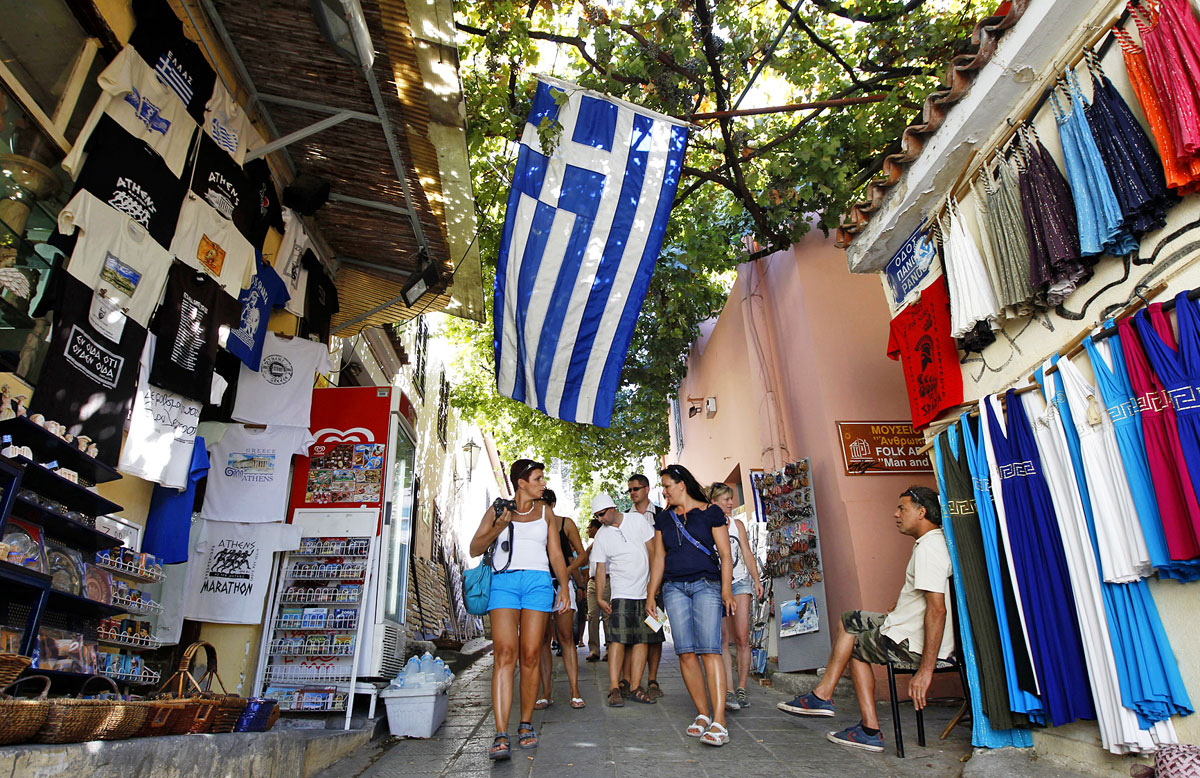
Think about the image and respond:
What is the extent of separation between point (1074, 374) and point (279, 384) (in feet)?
18.4

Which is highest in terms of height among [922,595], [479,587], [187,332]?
[187,332]

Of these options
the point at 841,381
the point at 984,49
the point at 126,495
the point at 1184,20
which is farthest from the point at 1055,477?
the point at 126,495

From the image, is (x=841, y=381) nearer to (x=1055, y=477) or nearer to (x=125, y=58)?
(x=1055, y=477)

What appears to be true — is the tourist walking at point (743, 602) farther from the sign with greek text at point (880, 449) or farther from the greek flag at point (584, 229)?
the greek flag at point (584, 229)

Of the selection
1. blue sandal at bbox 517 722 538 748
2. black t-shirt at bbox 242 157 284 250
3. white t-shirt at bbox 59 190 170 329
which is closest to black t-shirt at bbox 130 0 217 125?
black t-shirt at bbox 242 157 284 250

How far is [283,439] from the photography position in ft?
18.9

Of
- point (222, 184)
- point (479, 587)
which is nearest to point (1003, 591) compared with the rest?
point (479, 587)

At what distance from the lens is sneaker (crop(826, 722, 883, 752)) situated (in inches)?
173

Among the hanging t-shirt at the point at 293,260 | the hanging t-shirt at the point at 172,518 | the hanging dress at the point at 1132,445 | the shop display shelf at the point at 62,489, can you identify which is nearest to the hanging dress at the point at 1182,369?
the hanging dress at the point at 1132,445

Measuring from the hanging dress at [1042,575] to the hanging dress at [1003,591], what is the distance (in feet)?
0.26

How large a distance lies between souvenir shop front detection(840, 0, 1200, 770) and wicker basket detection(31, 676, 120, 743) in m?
4.43

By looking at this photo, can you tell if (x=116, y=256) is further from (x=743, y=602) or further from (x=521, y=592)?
(x=743, y=602)

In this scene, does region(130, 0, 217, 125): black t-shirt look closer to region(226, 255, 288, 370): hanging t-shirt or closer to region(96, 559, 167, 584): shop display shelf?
region(226, 255, 288, 370): hanging t-shirt

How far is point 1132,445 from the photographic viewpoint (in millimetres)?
3410
